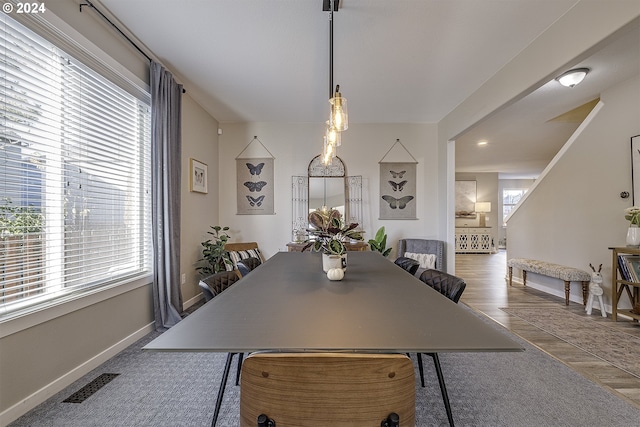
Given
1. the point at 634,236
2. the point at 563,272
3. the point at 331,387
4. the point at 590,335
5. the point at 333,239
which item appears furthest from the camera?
the point at 563,272

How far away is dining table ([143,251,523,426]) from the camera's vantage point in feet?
2.59

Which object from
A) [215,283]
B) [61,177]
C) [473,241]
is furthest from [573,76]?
[473,241]

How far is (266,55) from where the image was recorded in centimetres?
248

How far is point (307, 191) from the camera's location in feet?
14.1

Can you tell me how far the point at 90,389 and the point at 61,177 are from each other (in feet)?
4.79

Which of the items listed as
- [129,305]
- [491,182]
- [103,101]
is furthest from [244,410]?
[491,182]

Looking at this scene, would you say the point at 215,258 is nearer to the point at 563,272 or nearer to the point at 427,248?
the point at 427,248

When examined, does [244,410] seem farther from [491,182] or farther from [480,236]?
[491,182]

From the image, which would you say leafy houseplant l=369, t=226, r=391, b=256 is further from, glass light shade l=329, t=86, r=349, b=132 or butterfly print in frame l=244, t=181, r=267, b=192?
glass light shade l=329, t=86, r=349, b=132

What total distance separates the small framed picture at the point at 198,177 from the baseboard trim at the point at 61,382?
1.79m

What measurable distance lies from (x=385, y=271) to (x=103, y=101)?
105 inches

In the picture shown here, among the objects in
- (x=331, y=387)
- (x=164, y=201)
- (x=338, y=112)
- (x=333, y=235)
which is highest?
(x=338, y=112)

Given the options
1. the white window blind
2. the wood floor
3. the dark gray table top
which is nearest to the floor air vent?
the white window blind

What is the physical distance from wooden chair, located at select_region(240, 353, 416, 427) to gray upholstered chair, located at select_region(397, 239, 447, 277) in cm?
364
